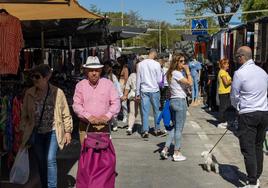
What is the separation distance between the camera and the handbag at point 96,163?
603 cm

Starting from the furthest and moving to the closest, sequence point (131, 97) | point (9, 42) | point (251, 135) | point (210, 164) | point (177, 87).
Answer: point (131, 97), point (177, 87), point (210, 164), point (251, 135), point (9, 42)

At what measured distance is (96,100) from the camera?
6.28 metres

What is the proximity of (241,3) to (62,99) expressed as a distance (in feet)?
92.2

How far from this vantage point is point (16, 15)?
22.0 ft

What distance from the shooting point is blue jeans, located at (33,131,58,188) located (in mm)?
6230

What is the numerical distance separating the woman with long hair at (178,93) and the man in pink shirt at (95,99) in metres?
A: 2.38

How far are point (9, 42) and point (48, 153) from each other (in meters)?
1.43

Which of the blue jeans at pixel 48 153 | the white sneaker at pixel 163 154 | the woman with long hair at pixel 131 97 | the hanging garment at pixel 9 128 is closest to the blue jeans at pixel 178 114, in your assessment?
the white sneaker at pixel 163 154

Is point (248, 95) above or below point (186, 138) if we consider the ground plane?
above

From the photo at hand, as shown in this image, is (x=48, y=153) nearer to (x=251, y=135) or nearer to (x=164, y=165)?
(x=251, y=135)

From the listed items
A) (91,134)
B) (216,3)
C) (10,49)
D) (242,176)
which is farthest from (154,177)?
(216,3)

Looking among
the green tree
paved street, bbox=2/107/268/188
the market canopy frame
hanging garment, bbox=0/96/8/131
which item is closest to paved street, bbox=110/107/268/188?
paved street, bbox=2/107/268/188

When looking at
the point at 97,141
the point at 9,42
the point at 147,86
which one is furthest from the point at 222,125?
the point at 9,42

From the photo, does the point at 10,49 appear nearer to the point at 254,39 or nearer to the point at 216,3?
the point at 254,39
